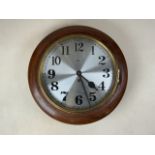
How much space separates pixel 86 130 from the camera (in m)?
1.27

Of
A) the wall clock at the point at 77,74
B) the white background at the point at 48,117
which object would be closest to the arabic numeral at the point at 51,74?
the wall clock at the point at 77,74

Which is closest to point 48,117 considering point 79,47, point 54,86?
point 54,86

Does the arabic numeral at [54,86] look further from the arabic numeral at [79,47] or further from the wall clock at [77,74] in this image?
the arabic numeral at [79,47]

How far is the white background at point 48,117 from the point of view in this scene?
127 cm

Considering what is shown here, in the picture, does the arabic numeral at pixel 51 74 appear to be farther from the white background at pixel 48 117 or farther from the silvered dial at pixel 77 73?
the white background at pixel 48 117

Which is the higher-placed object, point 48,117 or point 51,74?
point 51,74

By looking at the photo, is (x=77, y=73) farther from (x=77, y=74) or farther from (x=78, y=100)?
(x=78, y=100)

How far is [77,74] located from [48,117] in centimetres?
24

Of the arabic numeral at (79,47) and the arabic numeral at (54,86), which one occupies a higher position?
the arabic numeral at (79,47)

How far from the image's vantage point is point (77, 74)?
1.25 metres

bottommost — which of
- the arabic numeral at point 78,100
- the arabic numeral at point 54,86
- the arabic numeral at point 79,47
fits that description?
the arabic numeral at point 78,100
